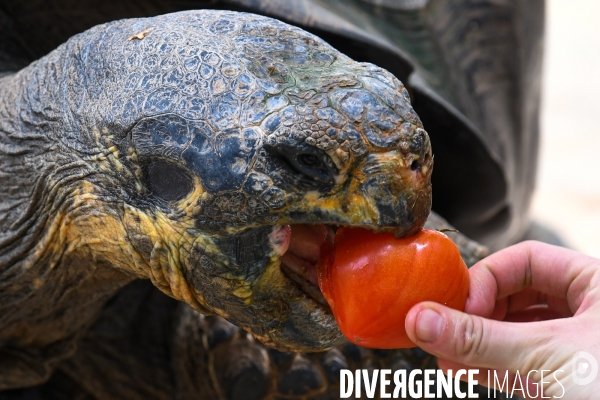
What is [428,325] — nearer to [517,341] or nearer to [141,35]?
[517,341]

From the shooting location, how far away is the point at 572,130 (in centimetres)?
550

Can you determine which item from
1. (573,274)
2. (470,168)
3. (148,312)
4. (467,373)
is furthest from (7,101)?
(470,168)

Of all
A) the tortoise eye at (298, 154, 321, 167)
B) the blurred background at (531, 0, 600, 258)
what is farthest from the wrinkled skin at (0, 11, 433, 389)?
the blurred background at (531, 0, 600, 258)

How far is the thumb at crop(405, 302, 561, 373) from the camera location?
1.19 m

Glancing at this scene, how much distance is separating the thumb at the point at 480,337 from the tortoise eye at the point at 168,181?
1.39ft

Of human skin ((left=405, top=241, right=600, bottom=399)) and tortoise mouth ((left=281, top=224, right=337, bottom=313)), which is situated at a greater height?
tortoise mouth ((left=281, top=224, right=337, bottom=313))

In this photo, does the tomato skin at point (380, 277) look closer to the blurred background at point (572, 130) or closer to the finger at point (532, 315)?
the finger at point (532, 315)

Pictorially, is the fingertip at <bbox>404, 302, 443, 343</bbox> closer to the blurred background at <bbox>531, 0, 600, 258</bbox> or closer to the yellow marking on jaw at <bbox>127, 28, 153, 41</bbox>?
the yellow marking on jaw at <bbox>127, 28, 153, 41</bbox>

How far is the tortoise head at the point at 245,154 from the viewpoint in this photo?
1.11 meters

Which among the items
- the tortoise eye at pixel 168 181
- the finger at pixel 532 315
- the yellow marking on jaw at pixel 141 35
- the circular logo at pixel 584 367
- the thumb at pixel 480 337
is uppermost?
the yellow marking on jaw at pixel 141 35

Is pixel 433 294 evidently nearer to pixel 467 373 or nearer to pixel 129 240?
pixel 467 373

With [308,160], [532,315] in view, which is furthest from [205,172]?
[532,315]

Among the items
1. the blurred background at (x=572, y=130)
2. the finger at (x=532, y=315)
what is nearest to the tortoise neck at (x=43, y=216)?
the finger at (x=532, y=315)

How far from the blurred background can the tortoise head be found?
7.71ft
